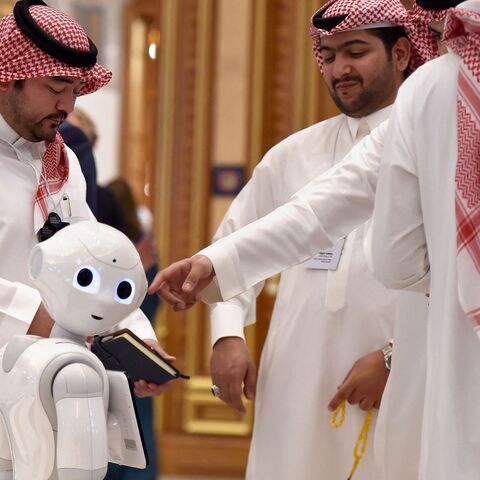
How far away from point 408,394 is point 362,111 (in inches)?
31.4

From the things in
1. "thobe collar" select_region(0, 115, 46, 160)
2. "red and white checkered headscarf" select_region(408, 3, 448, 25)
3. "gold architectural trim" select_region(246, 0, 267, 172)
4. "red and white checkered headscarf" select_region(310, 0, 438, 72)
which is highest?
"gold architectural trim" select_region(246, 0, 267, 172)

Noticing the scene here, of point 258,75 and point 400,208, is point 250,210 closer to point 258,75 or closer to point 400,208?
point 400,208

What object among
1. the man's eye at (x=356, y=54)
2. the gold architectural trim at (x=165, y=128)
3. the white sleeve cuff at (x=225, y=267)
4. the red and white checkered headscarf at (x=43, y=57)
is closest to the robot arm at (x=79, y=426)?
the white sleeve cuff at (x=225, y=267)

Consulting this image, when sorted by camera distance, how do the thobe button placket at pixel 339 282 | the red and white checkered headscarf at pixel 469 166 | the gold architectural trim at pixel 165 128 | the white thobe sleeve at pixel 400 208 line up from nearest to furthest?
1. the red and white checkered headscarf at pixel 469 166
2. the white thobe sleeve at pixel 400 208
3. the thobe button placket at pixel 339 282
4. the gold architectural trim at pixel 165 128

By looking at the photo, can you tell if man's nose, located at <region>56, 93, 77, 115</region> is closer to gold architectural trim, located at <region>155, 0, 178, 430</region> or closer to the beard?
the beard

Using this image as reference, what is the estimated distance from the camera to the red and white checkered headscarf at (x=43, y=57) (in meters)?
2.60

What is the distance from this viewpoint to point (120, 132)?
388 inches

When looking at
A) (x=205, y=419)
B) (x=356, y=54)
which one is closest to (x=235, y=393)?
(x=356, y=54)

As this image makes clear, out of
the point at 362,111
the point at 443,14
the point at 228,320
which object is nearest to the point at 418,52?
the point at 362,111

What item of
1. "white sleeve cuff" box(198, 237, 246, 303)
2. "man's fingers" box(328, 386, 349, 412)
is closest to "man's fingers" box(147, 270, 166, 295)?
"white sleeve cuff" box(198, 237, 246, 303)

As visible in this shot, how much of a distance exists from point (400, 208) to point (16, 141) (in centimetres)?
106

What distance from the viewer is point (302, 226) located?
2.51m

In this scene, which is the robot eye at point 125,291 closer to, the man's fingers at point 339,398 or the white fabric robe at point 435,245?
the white fabric robe at point 435,245

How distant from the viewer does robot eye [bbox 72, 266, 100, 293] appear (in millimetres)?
2197
